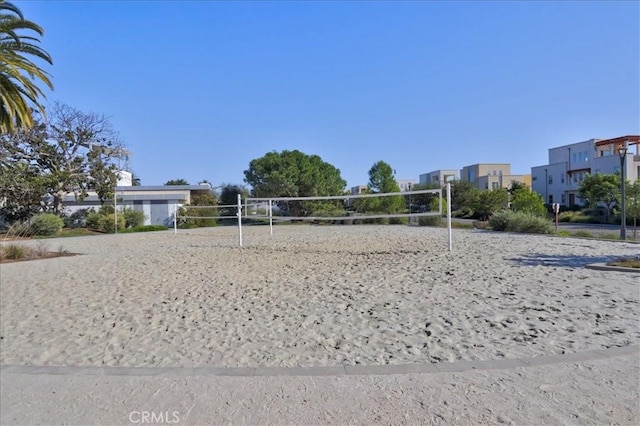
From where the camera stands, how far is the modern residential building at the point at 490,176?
73.3 m

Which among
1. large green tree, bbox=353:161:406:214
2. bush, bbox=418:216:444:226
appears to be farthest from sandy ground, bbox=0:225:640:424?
large green tree, bbox=353:161:406:214

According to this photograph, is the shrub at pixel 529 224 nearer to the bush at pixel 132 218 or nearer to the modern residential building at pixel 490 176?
the bush at pixel 132 218

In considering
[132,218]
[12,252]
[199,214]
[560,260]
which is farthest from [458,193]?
[12,252]

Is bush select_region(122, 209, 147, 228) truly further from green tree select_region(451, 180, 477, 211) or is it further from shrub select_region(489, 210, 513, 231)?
green tree select_region(451, 180, 477, 211)

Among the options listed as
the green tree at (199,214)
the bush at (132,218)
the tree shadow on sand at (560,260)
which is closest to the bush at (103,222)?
the bush at (132,218)

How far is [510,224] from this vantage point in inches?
723

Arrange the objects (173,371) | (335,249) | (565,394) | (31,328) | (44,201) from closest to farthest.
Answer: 1. (565,394)
2. (173,371)
3. (31,328)
4. (335,249)
5. (44,201)

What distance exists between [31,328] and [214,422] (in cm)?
339

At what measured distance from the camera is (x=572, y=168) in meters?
54.8

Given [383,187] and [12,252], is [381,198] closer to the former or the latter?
[383,187]

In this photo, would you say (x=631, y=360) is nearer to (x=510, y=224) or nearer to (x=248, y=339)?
(x=248, y=339)

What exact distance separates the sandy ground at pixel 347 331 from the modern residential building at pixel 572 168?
47.6 m

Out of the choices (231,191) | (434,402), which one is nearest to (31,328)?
(434,402)

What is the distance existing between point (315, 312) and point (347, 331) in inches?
31.9
